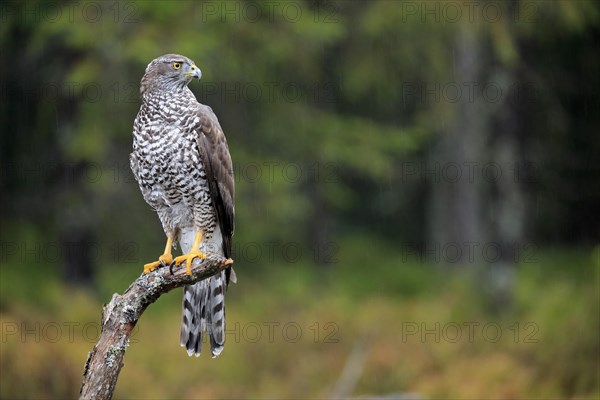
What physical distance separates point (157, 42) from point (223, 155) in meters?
4.44

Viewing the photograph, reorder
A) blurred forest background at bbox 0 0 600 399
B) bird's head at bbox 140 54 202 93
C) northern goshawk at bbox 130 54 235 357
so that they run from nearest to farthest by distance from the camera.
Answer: northern goshawk at bbox 130 54 235 357, bird's head at bbox 140 54 202 93, blurred forest background at bbox 0 0 600 399

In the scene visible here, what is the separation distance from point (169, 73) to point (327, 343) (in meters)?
6.67

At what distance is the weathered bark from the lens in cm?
519

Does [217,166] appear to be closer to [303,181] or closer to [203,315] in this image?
[203,315]

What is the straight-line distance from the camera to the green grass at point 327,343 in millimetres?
10289

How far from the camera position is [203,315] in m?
6.40

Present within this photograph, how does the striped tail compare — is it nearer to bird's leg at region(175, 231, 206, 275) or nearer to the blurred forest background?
bird's leg at region(175, 231, 206, 275)

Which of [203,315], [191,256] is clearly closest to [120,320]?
[191,256]

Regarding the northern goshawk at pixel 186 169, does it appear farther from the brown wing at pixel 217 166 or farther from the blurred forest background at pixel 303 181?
the blurred forest background at pixel 303 181

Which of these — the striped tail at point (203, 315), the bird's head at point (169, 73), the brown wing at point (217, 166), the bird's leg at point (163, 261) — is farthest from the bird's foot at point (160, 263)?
the bird's head at point (169, 73)

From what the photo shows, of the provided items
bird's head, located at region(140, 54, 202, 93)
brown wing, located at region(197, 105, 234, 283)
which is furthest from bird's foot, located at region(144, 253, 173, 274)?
bird's head, located at region(140, 54, 202, 93)

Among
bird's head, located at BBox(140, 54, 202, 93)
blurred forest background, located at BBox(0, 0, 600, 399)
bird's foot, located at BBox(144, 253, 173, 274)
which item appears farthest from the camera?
blurred forest background, located at BBox(0, 0, 600, 399)

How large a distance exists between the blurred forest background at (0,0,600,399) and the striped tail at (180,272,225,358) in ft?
12.9

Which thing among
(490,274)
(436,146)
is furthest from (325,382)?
(436,146)
